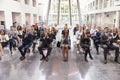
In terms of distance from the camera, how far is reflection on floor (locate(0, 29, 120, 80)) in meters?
5.04

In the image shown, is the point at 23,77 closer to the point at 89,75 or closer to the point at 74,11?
the point at 89,75

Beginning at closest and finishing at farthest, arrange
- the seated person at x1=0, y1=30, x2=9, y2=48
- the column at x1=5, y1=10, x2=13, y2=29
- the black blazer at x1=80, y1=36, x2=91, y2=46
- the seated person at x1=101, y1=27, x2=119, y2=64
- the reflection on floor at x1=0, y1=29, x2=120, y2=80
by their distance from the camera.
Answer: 1. the reflection on floor at x1=0, y1=29, x2=120, y2=80
2. the seated person at x1=101, y1=27, x2=119, y2=64
3. the black blazer at x1=80, y1=36, x2=91, y2=46
4. the seated person at x1=0, y1=30, x2=9, y2=48
5. the column at x1=5, y1=10, x2=13, y2=29

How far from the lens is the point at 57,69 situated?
5.75 m

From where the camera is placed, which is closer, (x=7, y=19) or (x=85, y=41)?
(x=85, y=41)

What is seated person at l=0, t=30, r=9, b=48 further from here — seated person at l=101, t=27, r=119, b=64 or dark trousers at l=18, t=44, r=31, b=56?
seated person at l=101, t=27, r=119, b=64

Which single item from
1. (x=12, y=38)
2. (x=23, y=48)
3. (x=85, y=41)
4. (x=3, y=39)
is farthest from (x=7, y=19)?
(x=85, y=41)

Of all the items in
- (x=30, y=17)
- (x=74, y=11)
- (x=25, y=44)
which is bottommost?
(x=25, y=44)

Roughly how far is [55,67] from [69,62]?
855 millimetres

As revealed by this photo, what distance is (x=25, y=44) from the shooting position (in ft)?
23.7

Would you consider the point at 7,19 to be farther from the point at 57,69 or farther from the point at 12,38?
the point at 57,69

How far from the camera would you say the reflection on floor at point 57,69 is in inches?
198

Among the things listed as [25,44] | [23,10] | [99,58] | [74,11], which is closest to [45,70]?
[25,44]

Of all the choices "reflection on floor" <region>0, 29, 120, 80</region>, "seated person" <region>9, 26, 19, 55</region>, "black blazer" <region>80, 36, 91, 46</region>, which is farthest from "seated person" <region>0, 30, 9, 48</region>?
"black blazer" <region>80, 36, 91, 46</region>

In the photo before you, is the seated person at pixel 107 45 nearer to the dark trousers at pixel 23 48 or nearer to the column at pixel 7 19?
the dark trousers at pixel 23 48
